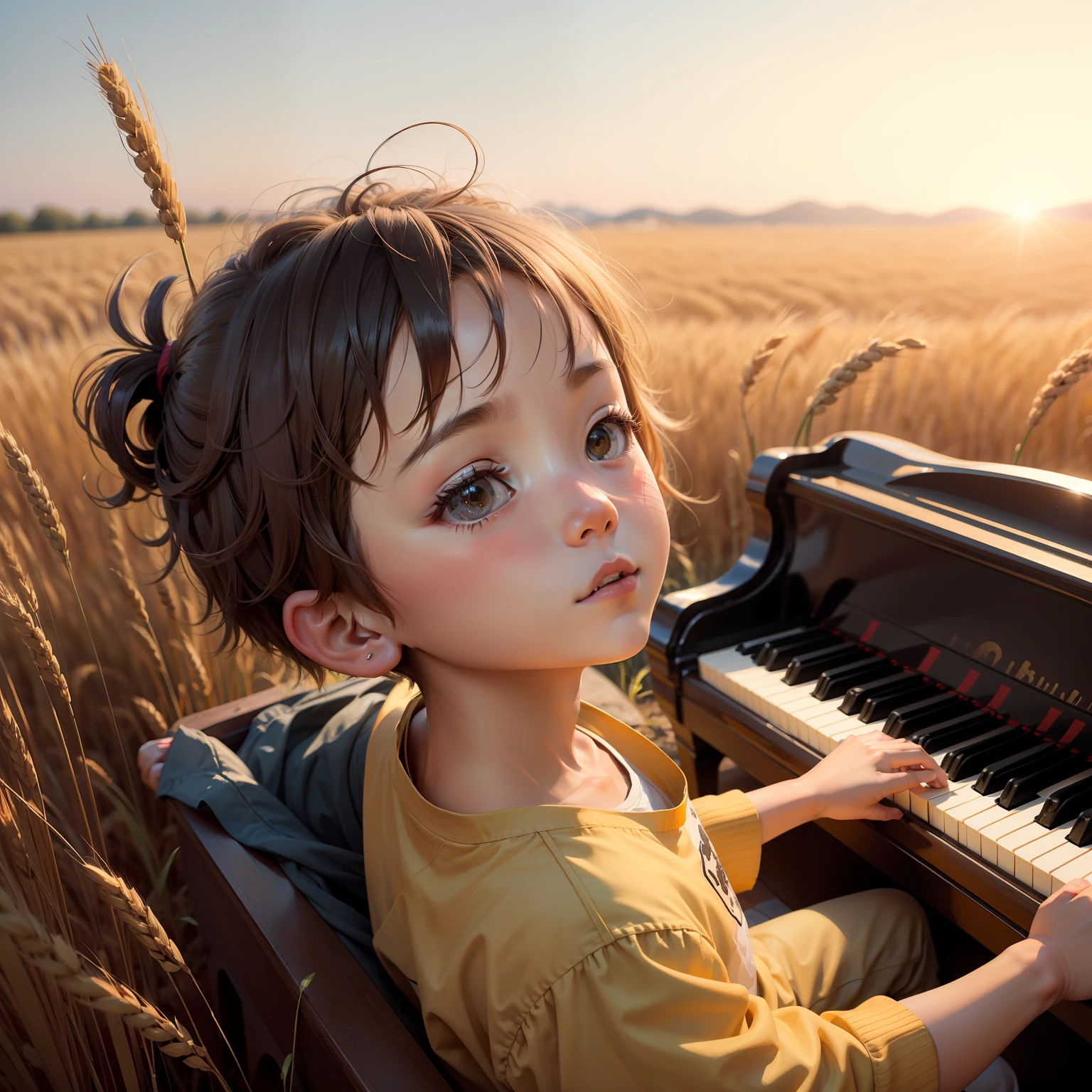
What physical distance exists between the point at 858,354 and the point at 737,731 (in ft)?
2.73

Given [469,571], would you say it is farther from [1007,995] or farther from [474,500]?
[1007,995]

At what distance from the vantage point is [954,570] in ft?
4.54

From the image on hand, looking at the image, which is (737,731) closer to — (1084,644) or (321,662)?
(1084,644)

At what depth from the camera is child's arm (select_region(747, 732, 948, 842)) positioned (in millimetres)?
1263

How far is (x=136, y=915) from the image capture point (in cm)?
77

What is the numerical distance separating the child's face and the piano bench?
414 millimetres

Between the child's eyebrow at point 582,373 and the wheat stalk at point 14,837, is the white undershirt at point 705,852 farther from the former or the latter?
the wheat stalk at point 14,837

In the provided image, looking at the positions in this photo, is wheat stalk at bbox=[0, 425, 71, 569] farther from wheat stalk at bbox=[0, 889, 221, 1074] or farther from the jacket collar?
wheat stalk at bbox=[0, 889, 221, 1074]

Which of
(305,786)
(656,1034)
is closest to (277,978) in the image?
(305,786)

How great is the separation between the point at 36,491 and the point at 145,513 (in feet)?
5.16

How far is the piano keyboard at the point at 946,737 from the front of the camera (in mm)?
1131

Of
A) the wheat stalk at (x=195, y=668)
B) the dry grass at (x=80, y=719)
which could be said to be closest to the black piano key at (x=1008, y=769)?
the dry grass at (x=80, y=719)

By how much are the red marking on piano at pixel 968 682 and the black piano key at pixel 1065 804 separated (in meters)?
0.23

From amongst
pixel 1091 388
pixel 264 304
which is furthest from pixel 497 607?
pixel 1091 388
